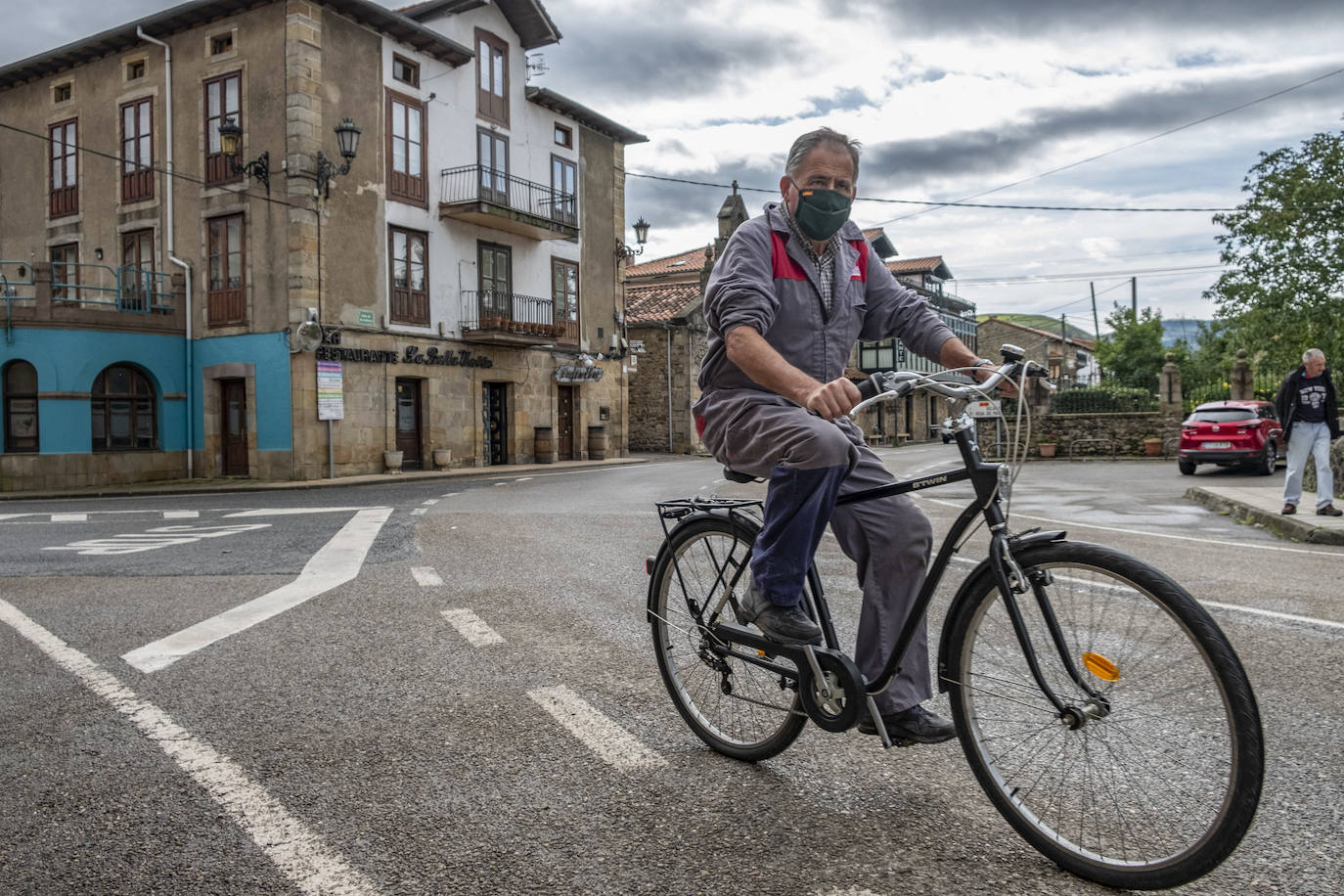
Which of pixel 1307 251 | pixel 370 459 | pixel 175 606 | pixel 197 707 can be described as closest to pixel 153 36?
pixel 370 459

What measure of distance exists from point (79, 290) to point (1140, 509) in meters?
26.1

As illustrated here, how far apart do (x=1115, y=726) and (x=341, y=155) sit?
2428 centimetres

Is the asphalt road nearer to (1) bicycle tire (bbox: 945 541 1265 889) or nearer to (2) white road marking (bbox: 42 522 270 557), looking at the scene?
(1) bicycle tire (bbox: 945 541 1265 889)

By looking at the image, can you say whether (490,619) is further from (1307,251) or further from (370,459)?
(1307,251)

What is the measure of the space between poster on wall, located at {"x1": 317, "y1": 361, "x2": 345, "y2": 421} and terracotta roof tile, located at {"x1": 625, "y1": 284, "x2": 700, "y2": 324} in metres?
17.6

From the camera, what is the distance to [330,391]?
23406mm

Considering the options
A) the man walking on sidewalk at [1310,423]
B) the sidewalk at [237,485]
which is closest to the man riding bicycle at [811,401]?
the man walking on sidewalk at [1310,423]

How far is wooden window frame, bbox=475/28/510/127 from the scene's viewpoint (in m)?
28.7

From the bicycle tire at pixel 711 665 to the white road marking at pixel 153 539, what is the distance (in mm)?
7038

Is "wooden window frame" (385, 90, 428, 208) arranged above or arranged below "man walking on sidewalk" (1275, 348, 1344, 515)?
above

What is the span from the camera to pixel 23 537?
10430mm

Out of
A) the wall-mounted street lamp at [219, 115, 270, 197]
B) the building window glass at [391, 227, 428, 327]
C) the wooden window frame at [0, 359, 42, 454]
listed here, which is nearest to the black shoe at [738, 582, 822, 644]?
the wooden window frame at [0, 359, 42, 454]

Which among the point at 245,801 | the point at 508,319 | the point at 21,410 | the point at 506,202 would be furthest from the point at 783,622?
the point at 506,202

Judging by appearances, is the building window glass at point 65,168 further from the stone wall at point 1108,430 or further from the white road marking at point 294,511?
the stone wall at point 1108,430
